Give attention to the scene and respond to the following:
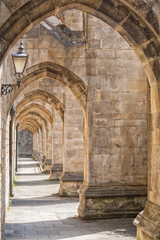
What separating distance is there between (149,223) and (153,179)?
0.59 m

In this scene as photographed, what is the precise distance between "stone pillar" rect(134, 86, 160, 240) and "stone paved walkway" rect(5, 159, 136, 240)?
8.03 feet

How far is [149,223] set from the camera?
562cm

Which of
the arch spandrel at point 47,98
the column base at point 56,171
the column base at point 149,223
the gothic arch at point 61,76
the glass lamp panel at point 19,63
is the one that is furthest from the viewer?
the column base at point 56,171

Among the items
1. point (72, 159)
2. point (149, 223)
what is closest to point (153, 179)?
point (149, 223)

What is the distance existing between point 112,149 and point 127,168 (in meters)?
0.61

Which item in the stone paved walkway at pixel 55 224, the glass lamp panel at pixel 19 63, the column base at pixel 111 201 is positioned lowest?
the stone paved walkway at pixel 55 224

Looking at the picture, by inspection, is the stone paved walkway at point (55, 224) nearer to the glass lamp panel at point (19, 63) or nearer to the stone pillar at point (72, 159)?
the stone pillar at point (72, 159)

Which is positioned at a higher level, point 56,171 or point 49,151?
point 49,151

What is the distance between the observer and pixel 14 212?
454 inches

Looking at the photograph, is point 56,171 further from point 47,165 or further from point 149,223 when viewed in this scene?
point 149,223

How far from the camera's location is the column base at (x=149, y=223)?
5.38m

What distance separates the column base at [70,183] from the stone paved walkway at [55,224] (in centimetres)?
44

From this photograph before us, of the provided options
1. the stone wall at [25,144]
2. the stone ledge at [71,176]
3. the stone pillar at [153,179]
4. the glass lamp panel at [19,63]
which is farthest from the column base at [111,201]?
the stone wall at [25,144]

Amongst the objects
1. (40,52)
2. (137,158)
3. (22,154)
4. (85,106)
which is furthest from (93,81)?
(22,154)
